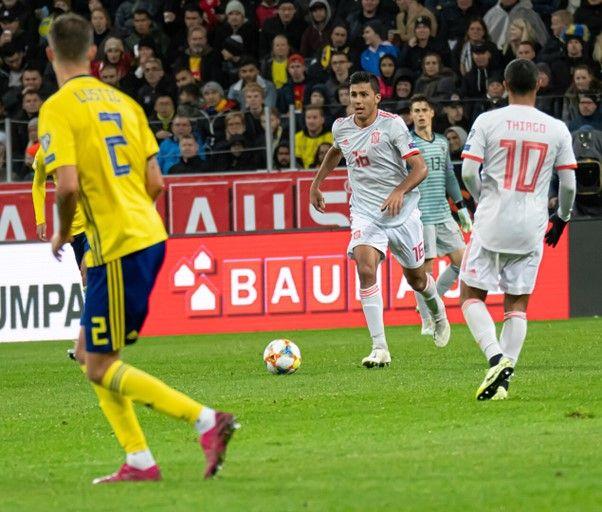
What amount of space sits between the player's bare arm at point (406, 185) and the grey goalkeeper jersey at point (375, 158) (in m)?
0.21

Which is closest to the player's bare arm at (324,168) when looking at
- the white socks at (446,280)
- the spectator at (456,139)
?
the white socks at (446,280)

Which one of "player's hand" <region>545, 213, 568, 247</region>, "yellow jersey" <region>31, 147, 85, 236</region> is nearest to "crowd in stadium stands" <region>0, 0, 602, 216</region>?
"yellow jersey" <region>31, 147, 85, 236</region>

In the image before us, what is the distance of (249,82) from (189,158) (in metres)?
1.96

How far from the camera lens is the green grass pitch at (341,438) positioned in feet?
22.0

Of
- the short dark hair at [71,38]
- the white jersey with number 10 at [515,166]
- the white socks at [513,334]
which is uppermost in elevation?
the short dark hair at [71,38]

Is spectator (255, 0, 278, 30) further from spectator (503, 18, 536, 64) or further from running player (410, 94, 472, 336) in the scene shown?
running player (410, 94, 472, 336)

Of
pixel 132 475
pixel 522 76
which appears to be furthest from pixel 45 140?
pixel 522 76

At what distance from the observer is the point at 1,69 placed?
81.5ft

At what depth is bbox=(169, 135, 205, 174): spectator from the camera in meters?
20.3

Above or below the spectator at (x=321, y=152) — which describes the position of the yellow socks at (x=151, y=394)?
above

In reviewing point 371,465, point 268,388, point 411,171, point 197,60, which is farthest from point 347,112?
point 371,465

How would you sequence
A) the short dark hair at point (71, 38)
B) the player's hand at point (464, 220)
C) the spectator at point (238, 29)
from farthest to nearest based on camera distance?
1. the spectator at point (238, 29)
2. the player's hand at point (464, 220)
3. the short dark hair at point (71, 38)

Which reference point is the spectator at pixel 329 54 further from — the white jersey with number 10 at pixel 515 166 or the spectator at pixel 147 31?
the white jersey with number 10 at pixel 515 166

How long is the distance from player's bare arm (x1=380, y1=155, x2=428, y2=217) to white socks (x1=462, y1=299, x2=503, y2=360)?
2.44 meters
